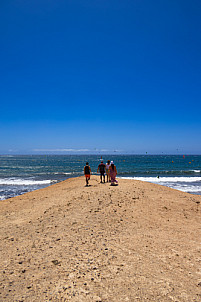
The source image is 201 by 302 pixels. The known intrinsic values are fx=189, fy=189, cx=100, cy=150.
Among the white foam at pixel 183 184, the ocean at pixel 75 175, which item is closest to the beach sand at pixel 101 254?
the ocean at pixel 75 175

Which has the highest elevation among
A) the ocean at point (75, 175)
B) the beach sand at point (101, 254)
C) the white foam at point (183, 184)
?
the beach sand at point (101, 254)

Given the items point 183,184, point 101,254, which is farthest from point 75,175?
point 101,254

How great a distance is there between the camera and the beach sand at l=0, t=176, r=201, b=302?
3231 mm

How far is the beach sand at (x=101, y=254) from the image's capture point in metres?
3.23

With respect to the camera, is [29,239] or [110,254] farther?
[29,239]

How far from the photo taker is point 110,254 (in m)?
4.39

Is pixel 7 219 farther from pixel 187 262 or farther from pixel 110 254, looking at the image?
pixel 187 262

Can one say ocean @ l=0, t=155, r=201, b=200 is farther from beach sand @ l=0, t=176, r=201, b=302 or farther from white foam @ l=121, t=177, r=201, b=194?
beach sand @ l=0, t=176, r=201, b=302

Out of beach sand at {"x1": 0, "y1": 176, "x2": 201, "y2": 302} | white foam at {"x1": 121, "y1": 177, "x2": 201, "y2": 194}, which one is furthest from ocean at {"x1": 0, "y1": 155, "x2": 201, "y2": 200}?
beach sand at {"x1": 0, "y1": 176, "x2": 201, "y2": 302}

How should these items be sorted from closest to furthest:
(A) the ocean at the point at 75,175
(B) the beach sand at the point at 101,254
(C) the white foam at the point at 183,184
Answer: (B) the beach sand at the point at 101,254
(C) the white foam at the point at 183,184
(A) the ocean at the point at 75,175

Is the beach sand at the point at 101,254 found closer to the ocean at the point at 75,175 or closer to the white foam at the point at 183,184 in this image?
the ocean at the point at 75,175

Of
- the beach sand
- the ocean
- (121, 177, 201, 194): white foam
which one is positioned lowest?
the ocean

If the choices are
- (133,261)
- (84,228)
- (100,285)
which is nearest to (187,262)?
(133,261)

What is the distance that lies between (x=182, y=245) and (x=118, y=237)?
170 centimetres
